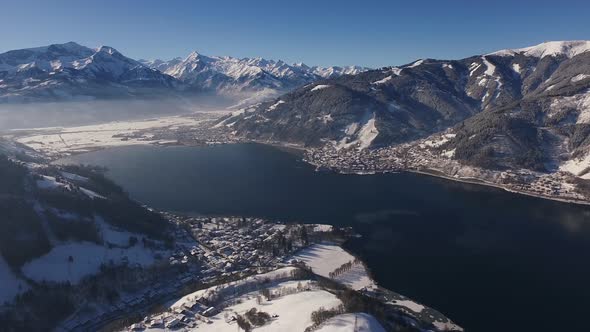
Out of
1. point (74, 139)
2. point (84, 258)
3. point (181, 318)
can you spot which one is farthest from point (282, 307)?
point (74, 139)

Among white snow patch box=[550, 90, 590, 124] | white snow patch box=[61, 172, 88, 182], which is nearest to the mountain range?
white snow patch box=[550, 90, 590, 124]

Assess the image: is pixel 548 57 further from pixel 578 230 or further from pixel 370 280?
pixel 370 280

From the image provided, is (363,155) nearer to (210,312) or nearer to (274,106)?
(274,106)

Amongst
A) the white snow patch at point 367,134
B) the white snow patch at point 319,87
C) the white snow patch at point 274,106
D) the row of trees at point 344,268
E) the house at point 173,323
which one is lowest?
the house at point 173,323

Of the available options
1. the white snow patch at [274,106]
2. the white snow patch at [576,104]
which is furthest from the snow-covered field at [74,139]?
the white snow patch at [576,104]

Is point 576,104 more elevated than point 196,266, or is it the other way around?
point 576,104

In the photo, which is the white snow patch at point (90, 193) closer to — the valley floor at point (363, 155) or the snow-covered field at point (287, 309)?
the snow-covered field at point (287, 309)

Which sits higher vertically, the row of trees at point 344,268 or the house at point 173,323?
the row of trees at point 344,268
